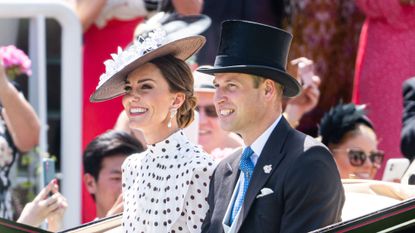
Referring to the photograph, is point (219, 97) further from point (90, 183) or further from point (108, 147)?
point (90, 183)

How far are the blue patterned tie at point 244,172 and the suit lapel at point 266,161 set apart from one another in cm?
5

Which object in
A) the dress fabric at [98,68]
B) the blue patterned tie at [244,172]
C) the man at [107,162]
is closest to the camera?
the blue patterned tie at [244,172]

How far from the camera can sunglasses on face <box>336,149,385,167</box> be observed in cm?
702

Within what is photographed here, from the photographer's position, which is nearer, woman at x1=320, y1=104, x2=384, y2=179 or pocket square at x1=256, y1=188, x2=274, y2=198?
pocket square at x1=256, y1=188, x2=274, y2=198

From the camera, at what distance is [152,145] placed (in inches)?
216

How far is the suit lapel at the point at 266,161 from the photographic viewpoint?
4812 mm

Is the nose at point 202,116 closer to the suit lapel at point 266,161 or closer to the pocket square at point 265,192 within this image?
the suit lapel at point 266,161

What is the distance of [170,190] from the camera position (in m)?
5.34

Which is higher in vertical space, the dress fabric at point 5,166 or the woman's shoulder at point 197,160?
the woman's shoulder at point 197,160

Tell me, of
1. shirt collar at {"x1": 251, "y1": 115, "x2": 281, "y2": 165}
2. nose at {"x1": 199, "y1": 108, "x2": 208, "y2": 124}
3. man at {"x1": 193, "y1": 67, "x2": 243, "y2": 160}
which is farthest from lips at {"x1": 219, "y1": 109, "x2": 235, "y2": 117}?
nose at {"x1": 199, "y1": 108, "x2": 208, "y2": 124}

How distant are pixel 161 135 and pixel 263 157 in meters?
0.71

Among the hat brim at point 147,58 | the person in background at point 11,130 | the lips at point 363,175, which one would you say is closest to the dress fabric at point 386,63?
the lips at point 363,175

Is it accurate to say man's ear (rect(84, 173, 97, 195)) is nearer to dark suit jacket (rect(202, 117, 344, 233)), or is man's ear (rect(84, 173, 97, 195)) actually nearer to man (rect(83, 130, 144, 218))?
man (rect(83, 130, 144, 218))

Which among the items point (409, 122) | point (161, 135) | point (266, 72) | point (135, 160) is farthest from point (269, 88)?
point (409, 122)
